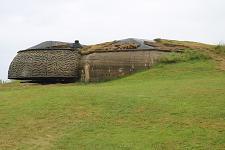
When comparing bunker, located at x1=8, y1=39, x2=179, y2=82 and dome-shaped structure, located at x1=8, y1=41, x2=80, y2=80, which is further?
dome-shaped structure, located at x1=8, y1=41, x2=80, y2=80

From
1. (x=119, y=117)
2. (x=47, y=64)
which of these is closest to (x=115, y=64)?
(x=47, y=64)

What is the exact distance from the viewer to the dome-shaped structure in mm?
17438

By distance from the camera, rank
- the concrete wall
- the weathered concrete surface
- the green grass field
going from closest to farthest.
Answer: the green grass field → the concrete wall → the weathered concrete surface

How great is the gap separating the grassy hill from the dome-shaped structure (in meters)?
4.29

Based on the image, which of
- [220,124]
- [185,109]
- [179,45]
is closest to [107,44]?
[179,45]

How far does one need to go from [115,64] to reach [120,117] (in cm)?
724

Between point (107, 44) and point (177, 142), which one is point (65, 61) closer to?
point (107, 44)

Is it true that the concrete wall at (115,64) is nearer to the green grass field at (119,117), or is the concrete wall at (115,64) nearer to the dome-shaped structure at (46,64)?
the dome-shaped structure at (46,64)

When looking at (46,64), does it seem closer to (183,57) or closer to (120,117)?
(183,57)

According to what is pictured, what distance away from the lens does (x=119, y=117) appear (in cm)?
971

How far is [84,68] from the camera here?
17469mm

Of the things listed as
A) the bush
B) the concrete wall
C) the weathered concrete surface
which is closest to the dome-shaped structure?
the weathered concrete surface

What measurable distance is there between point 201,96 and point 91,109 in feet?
8.34

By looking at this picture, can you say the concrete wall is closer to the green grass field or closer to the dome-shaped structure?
the dome-shaped structure
